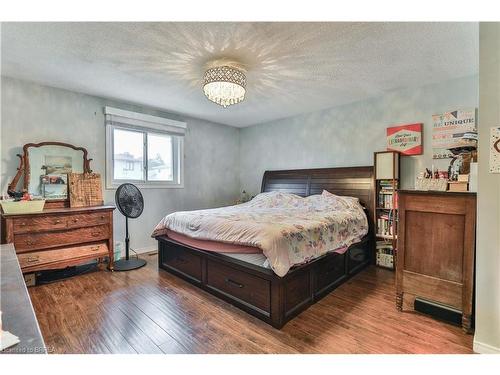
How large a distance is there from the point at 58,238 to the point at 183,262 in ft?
4.79

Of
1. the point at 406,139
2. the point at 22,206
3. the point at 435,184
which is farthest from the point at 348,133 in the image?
the point at 22,206

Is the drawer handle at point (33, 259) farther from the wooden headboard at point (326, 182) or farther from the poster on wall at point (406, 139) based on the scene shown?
the poster on wall at point (406, 139)

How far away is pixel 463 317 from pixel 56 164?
4637mm

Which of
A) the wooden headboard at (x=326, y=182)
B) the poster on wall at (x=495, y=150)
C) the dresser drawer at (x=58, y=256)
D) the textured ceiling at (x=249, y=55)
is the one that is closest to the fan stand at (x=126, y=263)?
the dresser drawer at (x=58, y=256)

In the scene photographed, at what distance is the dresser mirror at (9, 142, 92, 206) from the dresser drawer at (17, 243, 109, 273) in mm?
751

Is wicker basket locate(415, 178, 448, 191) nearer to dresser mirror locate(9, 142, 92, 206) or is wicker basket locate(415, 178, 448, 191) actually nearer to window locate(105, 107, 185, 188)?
window locate(105, 107, 185, 188)

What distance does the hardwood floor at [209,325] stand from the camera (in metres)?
1.77

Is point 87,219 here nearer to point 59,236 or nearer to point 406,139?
point 59,236

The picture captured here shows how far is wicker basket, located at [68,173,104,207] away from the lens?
11.1 ft

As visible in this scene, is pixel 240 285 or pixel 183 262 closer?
pixel 240 285

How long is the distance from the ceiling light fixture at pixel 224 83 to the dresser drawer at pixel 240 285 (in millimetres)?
1739

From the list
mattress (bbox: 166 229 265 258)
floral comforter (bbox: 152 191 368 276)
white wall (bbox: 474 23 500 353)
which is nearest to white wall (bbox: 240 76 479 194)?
floral comforter (bbox: 152 191 368 276)

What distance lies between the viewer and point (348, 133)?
3988 millimetres

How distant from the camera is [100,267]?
3.35 metres
